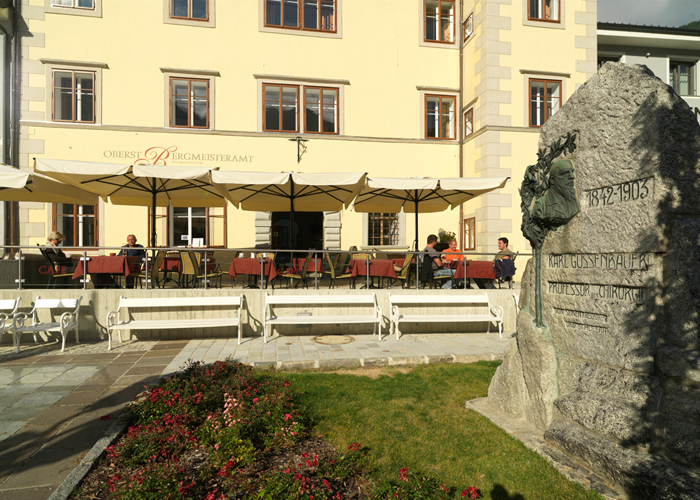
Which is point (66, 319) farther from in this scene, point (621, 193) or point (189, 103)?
point (189, 103)

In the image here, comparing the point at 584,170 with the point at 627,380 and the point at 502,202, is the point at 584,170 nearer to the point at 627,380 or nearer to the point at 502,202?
the point at 627,380

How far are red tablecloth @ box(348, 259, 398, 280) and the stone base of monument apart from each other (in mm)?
4470

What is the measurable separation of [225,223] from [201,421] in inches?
432

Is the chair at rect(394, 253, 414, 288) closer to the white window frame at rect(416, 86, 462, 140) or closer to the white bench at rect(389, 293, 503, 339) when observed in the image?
the white bench at rect(389, 293, 503, 339)

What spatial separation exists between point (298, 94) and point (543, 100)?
871 centimetres

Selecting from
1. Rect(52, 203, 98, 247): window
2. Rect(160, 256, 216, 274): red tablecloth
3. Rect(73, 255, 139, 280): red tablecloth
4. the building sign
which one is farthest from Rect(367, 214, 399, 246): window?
Rect(52, 203, 98, 247): window

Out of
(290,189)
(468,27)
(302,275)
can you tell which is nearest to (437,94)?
(468,27)

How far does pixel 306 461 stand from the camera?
296 centimetres

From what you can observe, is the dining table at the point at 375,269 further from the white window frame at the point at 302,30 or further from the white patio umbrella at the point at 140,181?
the white window frame at the point at 302,30

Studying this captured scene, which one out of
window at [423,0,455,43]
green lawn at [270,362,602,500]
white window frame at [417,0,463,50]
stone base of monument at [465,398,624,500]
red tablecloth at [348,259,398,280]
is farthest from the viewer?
window at [423,0,455,43]

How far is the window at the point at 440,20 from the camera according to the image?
1577 cm

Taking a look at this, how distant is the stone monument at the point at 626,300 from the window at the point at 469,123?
1198 cm

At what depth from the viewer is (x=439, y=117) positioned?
15656mm

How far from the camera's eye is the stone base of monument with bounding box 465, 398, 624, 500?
9.22 feet
